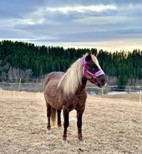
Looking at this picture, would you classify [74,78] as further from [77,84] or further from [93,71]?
[93,71]

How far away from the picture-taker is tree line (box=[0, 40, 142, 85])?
58188 millimetres

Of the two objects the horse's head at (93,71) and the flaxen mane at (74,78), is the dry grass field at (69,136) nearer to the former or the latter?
the flaxen mane at (74,78)

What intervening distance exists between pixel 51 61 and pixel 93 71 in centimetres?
6199

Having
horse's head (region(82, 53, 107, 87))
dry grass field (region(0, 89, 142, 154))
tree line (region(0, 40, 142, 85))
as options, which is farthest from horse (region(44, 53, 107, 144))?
tree line (region(0, 40, 142, 85))

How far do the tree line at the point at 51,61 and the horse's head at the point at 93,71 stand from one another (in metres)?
50.4

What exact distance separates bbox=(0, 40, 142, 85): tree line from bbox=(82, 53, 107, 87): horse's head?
1982 inches

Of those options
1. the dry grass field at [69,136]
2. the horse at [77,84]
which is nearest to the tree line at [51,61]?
→ the dry grass field at [69,136]

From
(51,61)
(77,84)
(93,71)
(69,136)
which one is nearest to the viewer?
(93,71)

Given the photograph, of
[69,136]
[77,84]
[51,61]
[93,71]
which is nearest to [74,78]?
[77,84]

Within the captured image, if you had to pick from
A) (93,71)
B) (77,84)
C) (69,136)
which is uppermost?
(93,71)

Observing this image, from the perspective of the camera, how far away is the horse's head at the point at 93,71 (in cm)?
421

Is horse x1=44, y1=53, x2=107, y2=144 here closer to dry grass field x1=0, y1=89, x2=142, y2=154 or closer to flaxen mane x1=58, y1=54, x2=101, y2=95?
flaxen mane x1=58, y1=54, x2=101, y2=95

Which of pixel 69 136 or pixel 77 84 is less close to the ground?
pixel 77 84

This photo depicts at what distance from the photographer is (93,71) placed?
430 centimetres
